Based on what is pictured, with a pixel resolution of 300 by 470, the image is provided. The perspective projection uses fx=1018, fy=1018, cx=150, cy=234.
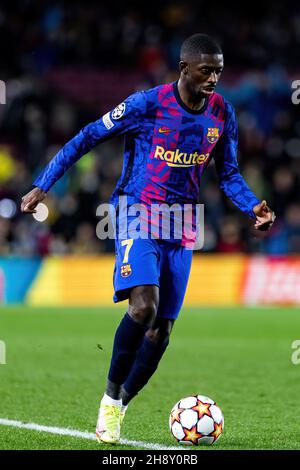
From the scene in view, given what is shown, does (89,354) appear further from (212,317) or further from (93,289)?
(93,289)

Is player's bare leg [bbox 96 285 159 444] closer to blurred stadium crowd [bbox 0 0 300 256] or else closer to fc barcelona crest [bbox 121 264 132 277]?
fc barcelona crest [bbox 121 264 132 277]

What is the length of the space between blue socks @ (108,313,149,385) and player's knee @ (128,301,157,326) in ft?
0.09

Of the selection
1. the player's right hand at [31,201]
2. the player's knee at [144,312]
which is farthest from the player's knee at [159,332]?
the player's right hand at [31,201]

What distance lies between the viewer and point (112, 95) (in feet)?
69.7

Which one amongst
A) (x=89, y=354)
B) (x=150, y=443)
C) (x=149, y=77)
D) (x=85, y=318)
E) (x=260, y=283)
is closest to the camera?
(x=150, y=443)

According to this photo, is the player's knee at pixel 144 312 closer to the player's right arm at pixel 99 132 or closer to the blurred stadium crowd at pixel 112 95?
the player's right arm at pixel 99 132

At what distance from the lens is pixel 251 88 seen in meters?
21.0

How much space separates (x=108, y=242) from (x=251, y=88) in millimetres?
5019

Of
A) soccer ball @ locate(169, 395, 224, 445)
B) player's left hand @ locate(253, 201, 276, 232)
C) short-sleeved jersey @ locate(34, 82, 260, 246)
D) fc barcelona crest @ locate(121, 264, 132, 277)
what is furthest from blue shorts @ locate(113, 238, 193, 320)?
soccer ball @ locate(169, 395, 224, 445)

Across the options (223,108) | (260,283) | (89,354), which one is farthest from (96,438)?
(260,283)

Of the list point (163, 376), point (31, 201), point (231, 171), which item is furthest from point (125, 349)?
point (163, 376)

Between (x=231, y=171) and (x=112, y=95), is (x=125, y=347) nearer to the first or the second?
(x=231, y=171)

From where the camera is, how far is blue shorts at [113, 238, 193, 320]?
5.83 m

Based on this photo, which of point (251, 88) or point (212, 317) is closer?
point (212, 317)
